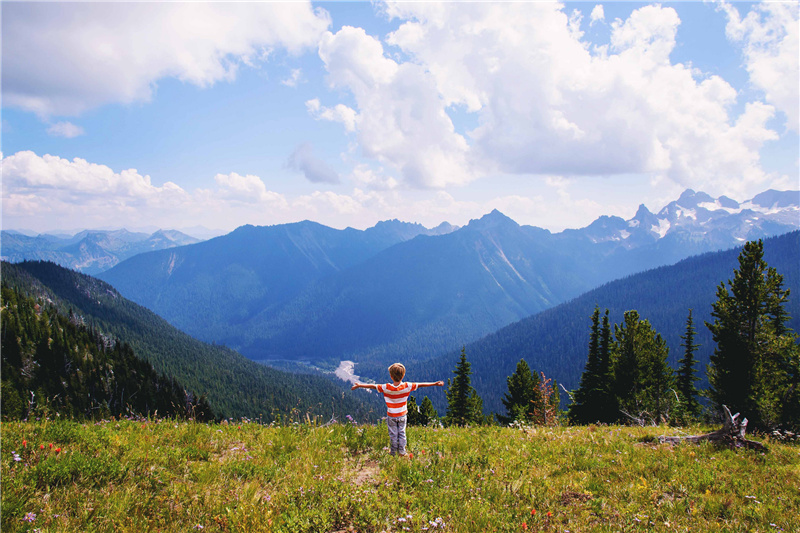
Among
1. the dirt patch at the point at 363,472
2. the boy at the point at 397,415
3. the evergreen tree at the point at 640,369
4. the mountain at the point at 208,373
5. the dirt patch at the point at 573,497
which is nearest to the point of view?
the dirt patch at the point at 573,497

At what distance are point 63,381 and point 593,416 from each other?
109 meters

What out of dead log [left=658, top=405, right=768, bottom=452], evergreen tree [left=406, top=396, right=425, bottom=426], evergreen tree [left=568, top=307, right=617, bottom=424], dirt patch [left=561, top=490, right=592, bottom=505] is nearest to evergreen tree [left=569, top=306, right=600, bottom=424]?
evergreen tree [left=568, top=307, right=617, bottom=424]

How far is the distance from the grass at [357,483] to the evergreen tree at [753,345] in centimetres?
1687

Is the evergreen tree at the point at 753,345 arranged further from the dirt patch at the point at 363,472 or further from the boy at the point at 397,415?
the dirt patch at the point at 363,472

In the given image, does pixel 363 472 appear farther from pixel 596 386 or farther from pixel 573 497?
pixel 596 386

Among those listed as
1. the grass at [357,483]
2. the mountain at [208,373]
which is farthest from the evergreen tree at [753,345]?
the mountain at [208,373]

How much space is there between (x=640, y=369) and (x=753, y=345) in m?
15.4

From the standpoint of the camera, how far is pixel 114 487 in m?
5.70

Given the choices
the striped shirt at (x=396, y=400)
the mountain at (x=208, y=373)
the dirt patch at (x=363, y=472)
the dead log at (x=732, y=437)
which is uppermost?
the striped shirt at (x=396, y=400)

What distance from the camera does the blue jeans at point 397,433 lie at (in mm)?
8586

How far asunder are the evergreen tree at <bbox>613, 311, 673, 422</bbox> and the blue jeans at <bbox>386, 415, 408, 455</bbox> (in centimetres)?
3411

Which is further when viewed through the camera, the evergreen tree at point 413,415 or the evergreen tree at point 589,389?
the evergreen tree at point 589,389

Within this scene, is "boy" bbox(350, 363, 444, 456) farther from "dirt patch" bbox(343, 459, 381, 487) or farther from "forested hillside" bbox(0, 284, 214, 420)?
"forested hillside" bbox(0, 284, 214, 420)

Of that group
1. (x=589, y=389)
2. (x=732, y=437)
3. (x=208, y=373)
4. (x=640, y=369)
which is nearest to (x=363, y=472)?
(x=732, y=437)
